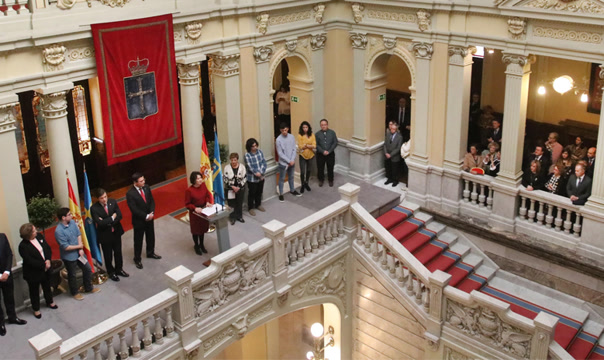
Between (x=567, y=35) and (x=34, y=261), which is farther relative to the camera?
(x=567, y=35)

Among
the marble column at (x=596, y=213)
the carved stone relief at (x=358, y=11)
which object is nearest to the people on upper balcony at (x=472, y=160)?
the marble column at (x=596, y=213)

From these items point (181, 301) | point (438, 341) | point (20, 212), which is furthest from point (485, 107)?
point (20, 212)

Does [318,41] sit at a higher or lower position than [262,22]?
lower

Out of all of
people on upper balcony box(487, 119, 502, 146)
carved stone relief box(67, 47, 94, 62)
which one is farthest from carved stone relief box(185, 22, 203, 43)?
people on upper balcony box(487, 119, 502, 146)

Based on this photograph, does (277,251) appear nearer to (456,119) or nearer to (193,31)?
(193,31)

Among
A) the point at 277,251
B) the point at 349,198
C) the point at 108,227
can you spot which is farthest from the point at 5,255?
the point at 349,198

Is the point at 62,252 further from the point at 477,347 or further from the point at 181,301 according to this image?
the point at 477,347

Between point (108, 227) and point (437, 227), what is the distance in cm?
698

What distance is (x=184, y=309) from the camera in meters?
10.2

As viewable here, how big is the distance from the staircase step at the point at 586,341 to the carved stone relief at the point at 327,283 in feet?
14.1

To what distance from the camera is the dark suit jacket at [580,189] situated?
1262cm

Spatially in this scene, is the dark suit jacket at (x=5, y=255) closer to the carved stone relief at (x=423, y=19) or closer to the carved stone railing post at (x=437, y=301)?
the carved stone railing post at (x=437, y=301)

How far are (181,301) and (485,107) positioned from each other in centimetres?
973

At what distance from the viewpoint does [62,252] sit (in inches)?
424
